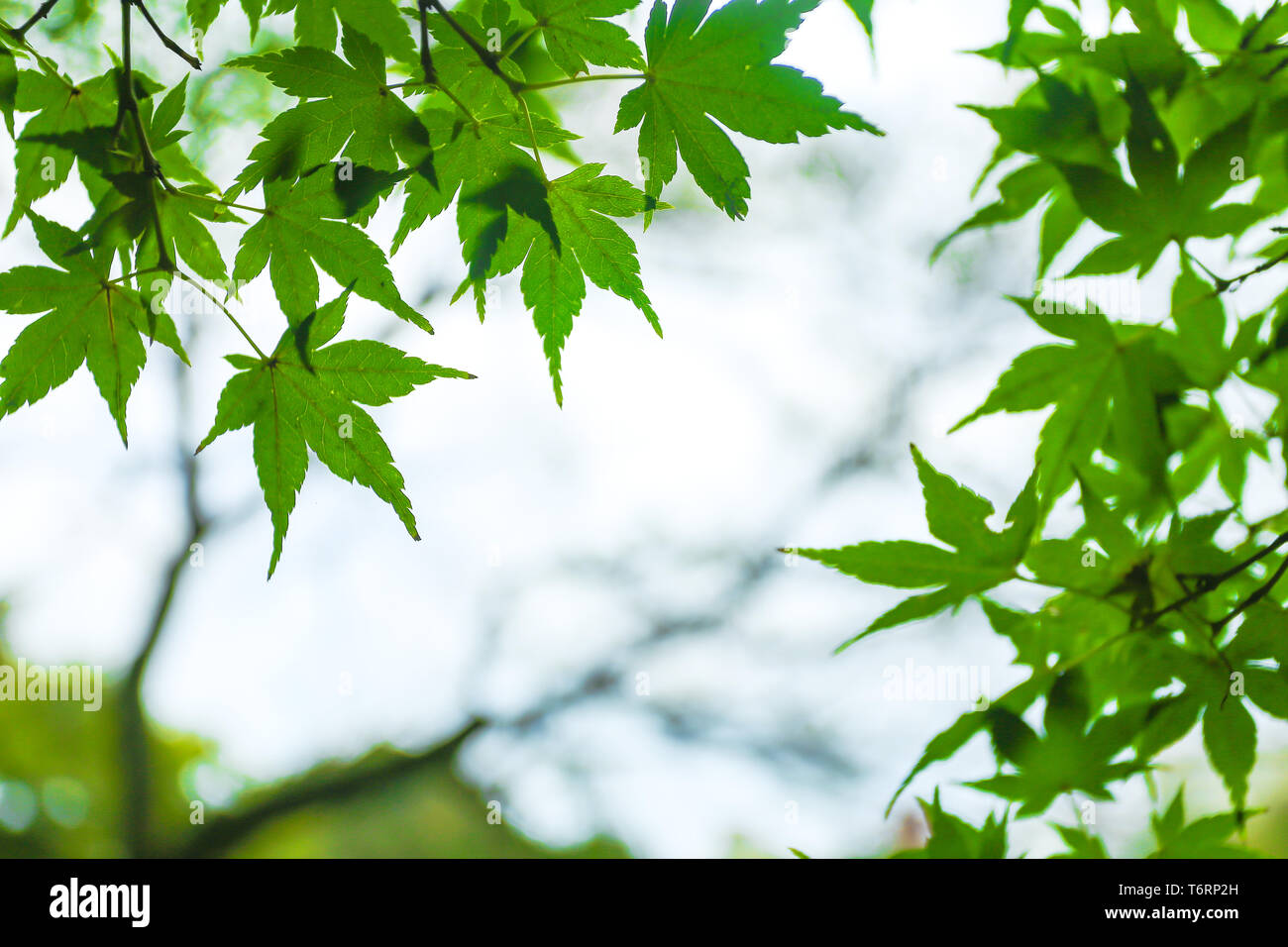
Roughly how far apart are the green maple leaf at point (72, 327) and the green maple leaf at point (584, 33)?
367 mm

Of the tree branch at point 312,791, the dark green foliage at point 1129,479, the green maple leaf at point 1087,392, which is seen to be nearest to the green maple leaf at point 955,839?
the dark green foliage at point 1129,479

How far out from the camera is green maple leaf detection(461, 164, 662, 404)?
622 mm

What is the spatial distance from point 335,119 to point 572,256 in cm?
20

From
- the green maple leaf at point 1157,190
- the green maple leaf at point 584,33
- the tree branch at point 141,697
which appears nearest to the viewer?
the green maple leaf at point 584,33

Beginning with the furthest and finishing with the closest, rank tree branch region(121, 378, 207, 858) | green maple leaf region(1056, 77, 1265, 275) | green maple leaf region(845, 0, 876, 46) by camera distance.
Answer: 1. tree branch region(121, 378, 207, 858)
2. green maple leaf region(1056, 77, 1265, 275)
3. green maple leaf region(845, 0, 876, 46)

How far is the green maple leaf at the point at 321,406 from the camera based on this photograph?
61 centimetres

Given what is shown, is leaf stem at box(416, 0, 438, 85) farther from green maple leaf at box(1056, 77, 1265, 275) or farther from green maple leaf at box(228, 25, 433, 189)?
green maple leaf at box(1056, 77, 1265, 275)

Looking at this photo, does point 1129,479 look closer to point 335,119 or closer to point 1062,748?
point 1062,748

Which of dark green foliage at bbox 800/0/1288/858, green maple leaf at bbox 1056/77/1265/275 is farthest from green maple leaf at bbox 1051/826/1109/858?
green maple leaf at bbox 1056/77/1265/275

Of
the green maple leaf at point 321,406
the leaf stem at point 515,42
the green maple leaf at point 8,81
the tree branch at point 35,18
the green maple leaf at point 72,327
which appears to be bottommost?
the green maple leaf at point 321,406

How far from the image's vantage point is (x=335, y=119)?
556 millimetres

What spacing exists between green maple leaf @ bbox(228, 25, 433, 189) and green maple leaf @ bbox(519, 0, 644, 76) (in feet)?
0.41

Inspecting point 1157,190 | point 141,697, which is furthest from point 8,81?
point 141,697

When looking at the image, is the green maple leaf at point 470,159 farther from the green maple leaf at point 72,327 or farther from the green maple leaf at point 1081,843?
the green maple leaf at point 1081,843
